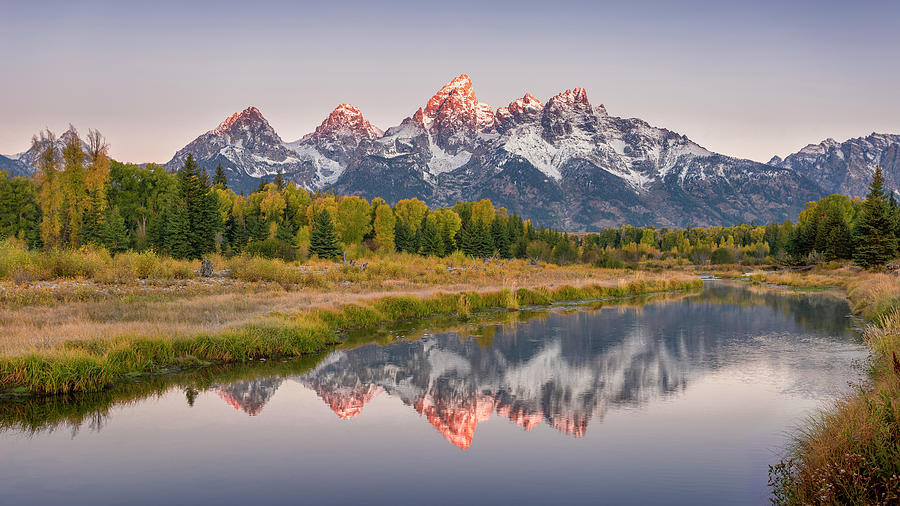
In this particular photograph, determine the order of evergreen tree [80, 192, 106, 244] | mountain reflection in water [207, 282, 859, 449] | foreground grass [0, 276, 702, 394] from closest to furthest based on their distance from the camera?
foreground grass [0, 276, 702, 394], mountain reflection in water [207, 282, 859, 449], evergreen tree [80, 192, 106, 244]

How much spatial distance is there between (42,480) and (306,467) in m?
5.04

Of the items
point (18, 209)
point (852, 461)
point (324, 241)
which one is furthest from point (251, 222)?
point (852, 461)

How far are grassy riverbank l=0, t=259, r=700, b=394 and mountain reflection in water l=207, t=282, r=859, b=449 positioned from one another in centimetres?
251

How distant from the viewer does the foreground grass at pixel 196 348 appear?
16344mm

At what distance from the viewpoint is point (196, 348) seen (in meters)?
21.0

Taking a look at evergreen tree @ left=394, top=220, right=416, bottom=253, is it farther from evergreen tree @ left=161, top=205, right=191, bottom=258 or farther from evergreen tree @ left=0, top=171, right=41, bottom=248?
evergreen tree @ left=0, top=171, right=41, bottom=248

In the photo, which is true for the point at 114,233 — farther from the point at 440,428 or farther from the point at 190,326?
the point at 440,428

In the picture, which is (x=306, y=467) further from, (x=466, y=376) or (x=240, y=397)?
(x=466, y=376)

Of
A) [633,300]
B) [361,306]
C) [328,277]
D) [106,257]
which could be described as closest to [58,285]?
[106,257]

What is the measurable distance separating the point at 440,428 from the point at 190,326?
1261 centimetres

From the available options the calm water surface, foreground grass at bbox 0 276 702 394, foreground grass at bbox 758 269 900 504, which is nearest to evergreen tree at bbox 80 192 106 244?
foreground grass at bbox 0 276 702 394

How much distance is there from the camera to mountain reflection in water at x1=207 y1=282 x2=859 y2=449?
56.0ft

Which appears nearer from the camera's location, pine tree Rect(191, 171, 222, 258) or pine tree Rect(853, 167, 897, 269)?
pine tree Rect(853, 167, 897, 269)

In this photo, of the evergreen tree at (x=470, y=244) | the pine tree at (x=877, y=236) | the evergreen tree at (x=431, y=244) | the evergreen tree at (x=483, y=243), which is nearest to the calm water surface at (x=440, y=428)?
the pine tree at (x=877, y=236)
